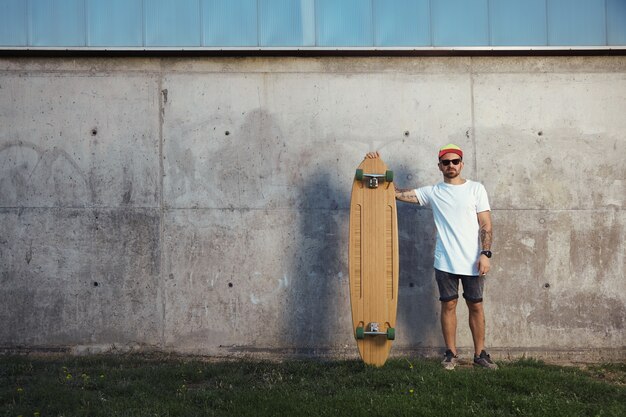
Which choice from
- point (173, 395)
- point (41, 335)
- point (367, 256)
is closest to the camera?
point (173, 395)

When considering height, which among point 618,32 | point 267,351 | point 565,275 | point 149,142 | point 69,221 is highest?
point 618,32

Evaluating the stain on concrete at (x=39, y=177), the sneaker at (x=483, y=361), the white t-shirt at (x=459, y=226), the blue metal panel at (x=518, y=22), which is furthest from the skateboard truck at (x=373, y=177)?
the stain on concrete at (x=39, y=177)

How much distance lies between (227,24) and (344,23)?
1.05m

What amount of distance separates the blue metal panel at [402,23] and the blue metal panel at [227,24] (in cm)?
112

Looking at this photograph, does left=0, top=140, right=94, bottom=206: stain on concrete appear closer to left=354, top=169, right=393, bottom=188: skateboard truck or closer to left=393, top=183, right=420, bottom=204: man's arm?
left=354, top=169, right=393, bottom=188: skateboard truck

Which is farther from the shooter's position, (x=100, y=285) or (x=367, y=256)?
(x=100, y=285)

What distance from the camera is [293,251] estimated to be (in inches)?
273

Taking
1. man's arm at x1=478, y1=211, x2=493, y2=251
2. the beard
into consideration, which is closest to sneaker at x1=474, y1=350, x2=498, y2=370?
man's arm at x1=478, y1=211, x2=493, y2=251

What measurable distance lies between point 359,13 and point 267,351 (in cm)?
316

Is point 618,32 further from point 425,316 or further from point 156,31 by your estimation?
point 156,31

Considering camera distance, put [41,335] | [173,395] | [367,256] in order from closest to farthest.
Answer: [173,395]
[367,256]
[41,335]

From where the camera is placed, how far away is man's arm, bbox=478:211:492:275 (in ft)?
19.3

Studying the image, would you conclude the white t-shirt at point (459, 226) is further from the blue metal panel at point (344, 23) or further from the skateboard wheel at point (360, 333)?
the blue metal panel at point (344, 23)

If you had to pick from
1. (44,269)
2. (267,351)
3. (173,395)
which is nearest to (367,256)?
(267,351)
